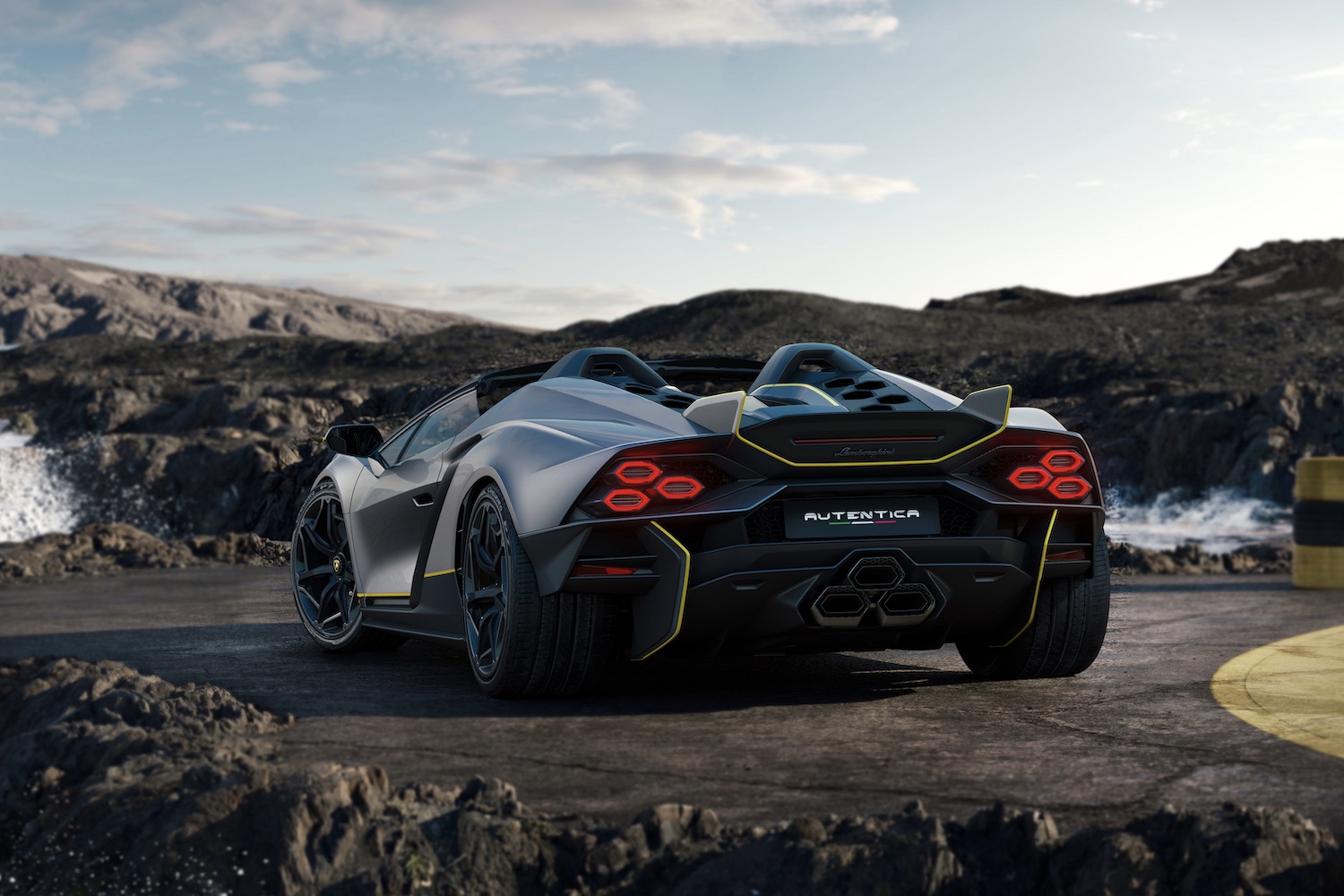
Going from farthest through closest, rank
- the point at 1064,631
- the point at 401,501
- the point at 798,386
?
the point at 401,501 < the point at 1064,631 < the point at 798,386

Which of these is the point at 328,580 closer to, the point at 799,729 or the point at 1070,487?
the point at 799,729

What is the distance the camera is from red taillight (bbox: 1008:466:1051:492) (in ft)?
16.6

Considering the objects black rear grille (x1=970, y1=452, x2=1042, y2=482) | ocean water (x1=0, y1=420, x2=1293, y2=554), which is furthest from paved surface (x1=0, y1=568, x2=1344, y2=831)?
ocean water (x1=0, y1=420, x2=1293, y2=554)

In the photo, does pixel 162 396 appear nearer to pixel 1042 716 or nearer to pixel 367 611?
pixel 367 611

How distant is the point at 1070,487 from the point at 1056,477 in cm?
7

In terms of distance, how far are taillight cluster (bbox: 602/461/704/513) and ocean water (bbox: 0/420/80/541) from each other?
835 inches

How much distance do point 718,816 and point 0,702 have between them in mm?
3360

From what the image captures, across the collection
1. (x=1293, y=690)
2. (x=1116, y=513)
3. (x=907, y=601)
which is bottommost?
(x=1116, y=513)

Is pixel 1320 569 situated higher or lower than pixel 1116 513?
higher

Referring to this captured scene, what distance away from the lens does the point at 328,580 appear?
725cm

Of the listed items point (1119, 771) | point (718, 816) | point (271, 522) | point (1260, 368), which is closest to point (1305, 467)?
point (1119, 771)

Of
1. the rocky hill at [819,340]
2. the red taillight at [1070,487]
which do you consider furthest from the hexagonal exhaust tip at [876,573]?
the rocky hill at [819,340]

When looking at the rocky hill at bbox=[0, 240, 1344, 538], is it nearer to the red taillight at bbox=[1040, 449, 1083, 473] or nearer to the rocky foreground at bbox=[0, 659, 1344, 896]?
the red taillight at bbox=[1040, 449, 1083, 473]

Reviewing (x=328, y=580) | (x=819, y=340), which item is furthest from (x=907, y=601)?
(x=819, y=340)
